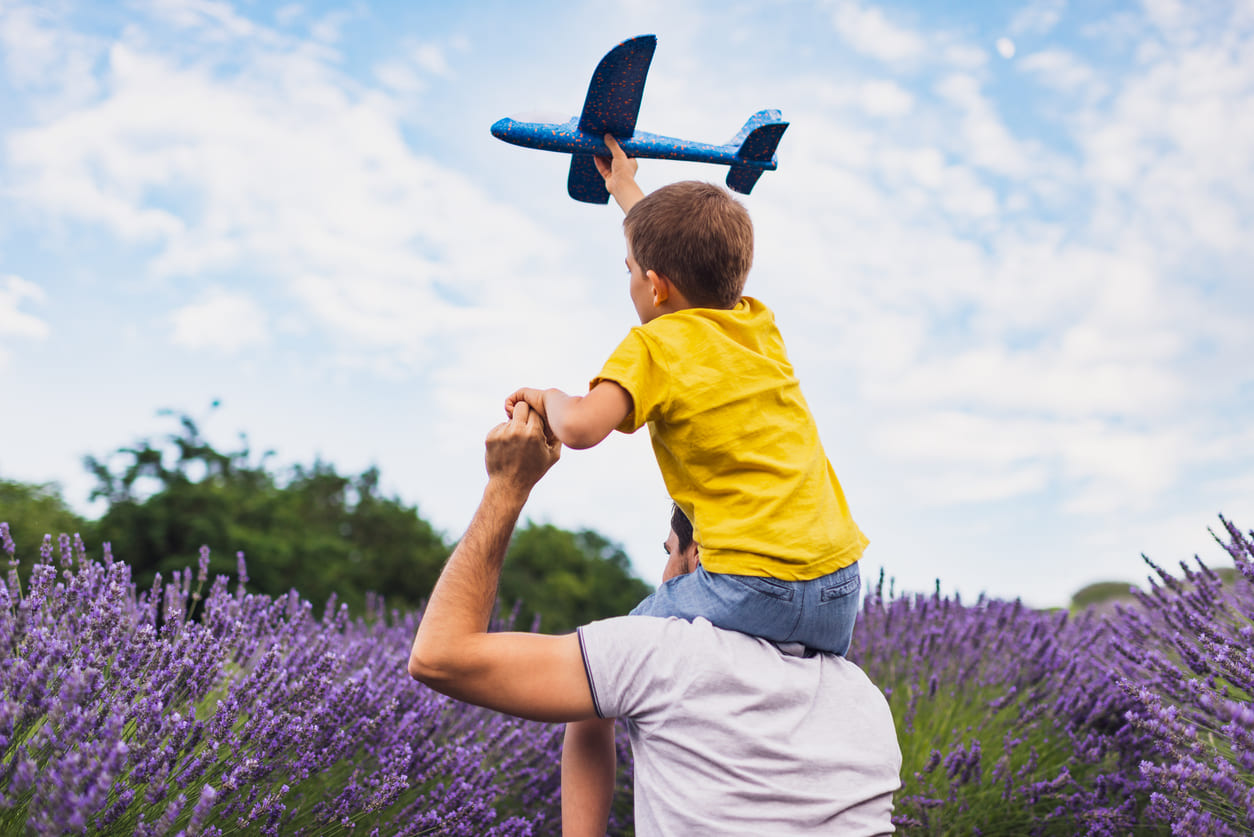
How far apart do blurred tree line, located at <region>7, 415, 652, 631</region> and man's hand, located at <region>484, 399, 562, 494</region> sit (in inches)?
89.9

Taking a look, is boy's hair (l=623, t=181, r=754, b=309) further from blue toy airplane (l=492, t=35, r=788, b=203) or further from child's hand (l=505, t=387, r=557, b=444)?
blue toy airplane (l=492, t=35, r=788, b=203)

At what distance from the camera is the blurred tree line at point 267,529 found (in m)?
6.24

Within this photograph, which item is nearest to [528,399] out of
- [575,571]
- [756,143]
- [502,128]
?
[502,128]

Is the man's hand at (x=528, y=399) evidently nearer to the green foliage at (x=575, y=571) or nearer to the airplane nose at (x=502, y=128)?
the airplane nose at (x=502, y=128)

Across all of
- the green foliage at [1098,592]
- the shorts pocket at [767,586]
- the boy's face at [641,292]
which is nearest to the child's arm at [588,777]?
the shorts pocket at [767,586]

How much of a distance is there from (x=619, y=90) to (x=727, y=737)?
1.93 meters

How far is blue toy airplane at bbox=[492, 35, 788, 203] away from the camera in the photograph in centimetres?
260

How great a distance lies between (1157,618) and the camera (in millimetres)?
3439

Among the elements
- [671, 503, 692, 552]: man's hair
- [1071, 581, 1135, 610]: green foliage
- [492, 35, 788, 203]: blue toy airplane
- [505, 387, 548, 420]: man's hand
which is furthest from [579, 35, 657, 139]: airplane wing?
A: [1071, 581, 1135, 610]: green foliage

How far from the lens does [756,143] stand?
298cm

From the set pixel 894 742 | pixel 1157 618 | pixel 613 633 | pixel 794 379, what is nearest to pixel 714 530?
pixel 613 633

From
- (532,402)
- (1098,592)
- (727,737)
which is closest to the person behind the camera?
(727,737)

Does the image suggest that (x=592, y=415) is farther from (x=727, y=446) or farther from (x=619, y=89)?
(x=619, y=89)

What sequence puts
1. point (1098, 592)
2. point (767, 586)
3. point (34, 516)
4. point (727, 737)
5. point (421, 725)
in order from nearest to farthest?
point (727, 737)
point (767, 586)
point (421, 725)
point (34, 516)
point (1098, 592)
